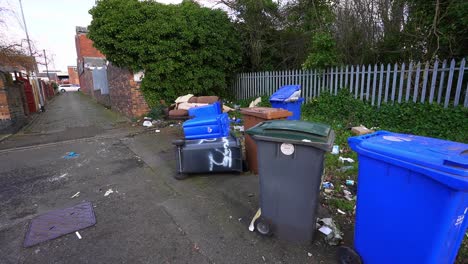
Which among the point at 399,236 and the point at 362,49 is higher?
the point at 362,49

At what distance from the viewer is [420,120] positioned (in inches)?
200

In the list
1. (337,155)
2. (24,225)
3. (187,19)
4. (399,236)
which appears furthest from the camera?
(187,19)

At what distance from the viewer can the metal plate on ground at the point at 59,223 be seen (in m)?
2.51

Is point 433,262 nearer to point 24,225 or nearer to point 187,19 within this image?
point 24,225

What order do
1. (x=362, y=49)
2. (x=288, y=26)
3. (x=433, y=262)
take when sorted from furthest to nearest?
(x=288, y=26), (x=362, y=49), (x=433, y=262)

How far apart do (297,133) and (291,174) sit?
0.37 meters

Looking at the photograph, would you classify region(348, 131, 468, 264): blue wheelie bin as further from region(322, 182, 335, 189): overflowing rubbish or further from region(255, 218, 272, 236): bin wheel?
region(322, 182, 335, 189): overflowing rubbish

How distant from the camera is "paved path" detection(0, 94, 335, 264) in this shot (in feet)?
7.21

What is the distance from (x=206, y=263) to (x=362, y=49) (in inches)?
280

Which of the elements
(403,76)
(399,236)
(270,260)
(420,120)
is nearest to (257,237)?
(270,260)

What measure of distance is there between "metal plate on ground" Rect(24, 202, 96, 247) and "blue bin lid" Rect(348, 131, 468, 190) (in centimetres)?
290

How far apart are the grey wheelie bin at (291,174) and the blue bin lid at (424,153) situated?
32cm

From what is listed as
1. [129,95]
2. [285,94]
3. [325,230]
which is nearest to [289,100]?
[285,94]

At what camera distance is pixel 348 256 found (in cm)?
194
